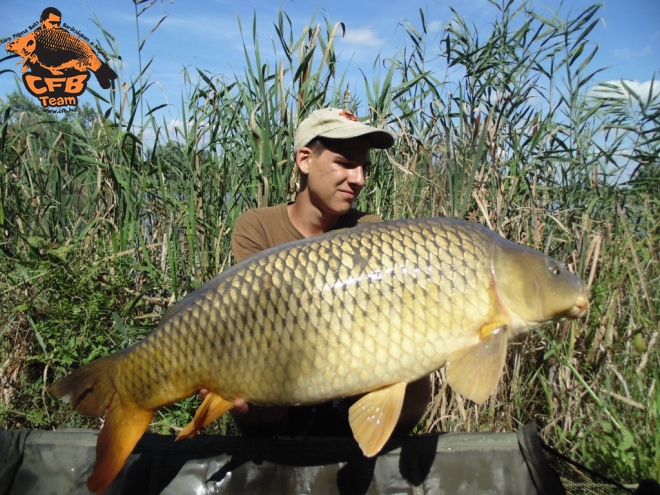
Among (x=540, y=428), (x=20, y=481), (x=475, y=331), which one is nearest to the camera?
(x=475, y=331)

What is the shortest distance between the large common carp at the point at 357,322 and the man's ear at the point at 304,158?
65cm

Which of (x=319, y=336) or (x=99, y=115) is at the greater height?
(x=99, y=115)

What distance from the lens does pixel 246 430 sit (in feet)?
6.37

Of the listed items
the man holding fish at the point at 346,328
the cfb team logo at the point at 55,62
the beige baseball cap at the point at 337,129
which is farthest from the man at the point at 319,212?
the cfb team logo at the point at 55,62

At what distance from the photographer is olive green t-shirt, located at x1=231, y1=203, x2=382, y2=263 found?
197 centimetres

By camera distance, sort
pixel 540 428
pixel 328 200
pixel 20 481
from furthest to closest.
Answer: pixel 540 428 < pixel 328 200 < pixel 20 481

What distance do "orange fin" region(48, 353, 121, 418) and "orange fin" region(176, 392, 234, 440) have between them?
23 centimetres

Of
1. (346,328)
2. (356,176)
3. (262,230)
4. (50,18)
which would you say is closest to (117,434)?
(346,328)

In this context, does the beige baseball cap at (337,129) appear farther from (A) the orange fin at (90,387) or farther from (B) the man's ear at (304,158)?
(A) the orange fin at (90,387)

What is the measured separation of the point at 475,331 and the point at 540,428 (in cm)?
116

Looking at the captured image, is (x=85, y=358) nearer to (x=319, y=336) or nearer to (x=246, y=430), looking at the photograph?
(x=246, y=430)

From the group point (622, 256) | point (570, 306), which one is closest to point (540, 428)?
point (622, 256)

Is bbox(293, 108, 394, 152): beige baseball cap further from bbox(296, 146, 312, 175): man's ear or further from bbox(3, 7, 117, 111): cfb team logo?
bbox(3, 7, 117, 111): cfb team logo

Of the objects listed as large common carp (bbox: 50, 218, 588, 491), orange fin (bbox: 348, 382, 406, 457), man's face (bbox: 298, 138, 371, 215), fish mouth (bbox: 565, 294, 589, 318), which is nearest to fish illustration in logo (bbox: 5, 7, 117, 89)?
man's face (bbox: 298, 138, 371, 215)
